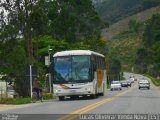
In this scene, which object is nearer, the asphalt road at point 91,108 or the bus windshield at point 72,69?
the asphalt road at point 91,108

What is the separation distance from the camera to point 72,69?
1607 inches

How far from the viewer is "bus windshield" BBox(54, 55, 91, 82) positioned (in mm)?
40688

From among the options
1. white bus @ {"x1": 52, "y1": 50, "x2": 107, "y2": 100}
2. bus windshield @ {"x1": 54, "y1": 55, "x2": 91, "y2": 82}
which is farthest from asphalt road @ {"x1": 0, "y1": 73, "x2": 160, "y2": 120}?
bus windshield @ {"x1": 54, "y1": 55, "x2": 91, "y2": 82}

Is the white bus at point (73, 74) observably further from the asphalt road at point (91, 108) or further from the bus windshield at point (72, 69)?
the asphalt road at point (91, 108)

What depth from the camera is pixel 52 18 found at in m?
85.5

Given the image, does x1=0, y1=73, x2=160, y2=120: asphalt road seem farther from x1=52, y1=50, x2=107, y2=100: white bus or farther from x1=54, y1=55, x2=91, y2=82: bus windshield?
x1=54, y1=55, x2=91, y2=82: bus windshield

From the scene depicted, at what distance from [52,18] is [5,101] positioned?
46.0 metres

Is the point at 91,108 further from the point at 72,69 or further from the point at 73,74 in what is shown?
the point at 72,69

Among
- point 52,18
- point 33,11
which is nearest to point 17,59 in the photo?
point 33,11

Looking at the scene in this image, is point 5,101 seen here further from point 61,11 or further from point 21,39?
point 61,11

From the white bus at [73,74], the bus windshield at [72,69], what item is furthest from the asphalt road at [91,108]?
the bus windshield at [72,69]

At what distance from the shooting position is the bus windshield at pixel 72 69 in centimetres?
4069

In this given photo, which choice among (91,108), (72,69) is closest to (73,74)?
(72,69)

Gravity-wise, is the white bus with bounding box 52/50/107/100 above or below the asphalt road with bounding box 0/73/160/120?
above
